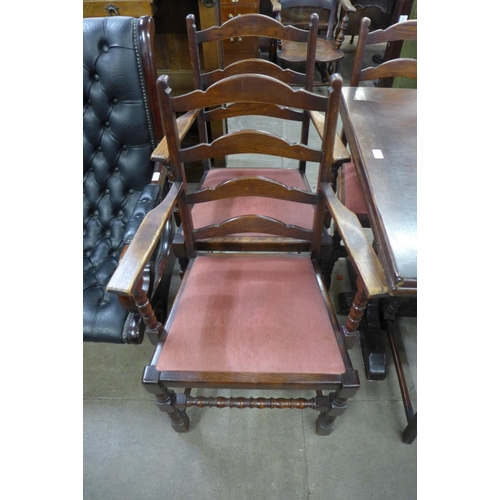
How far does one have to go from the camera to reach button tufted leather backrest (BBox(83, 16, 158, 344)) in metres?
1.18

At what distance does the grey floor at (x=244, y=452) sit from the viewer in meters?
1.16

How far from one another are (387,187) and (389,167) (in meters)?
0.11

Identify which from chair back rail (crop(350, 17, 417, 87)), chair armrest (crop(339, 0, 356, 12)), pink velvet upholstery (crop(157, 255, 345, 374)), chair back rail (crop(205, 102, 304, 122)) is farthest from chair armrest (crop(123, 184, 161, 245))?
chair armrest (crop(339, 0, 356, 12))

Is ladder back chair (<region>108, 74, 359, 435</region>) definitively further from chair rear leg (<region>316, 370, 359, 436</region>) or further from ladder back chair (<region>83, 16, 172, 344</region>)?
ladder back chair (<region>83, 16, 172, 344</region>)

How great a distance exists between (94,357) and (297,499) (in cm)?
103

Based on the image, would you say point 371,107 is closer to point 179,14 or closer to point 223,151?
point 223,151

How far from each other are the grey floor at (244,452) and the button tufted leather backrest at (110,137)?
529mm

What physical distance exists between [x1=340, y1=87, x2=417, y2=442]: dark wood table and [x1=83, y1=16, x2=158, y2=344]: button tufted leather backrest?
810 mm

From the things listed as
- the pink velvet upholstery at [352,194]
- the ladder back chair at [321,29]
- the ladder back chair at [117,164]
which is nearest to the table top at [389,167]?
the pink velvet upholstery at [352,194]

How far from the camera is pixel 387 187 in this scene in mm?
956

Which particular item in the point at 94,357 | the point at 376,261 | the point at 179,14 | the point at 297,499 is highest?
the point at 179,14

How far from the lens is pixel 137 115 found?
4.15 feet

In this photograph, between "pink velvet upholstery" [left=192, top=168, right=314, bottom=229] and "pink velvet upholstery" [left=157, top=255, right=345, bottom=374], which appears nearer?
"pink velvet upholstery" [left=157, top=255, right=345, bottom=374]
